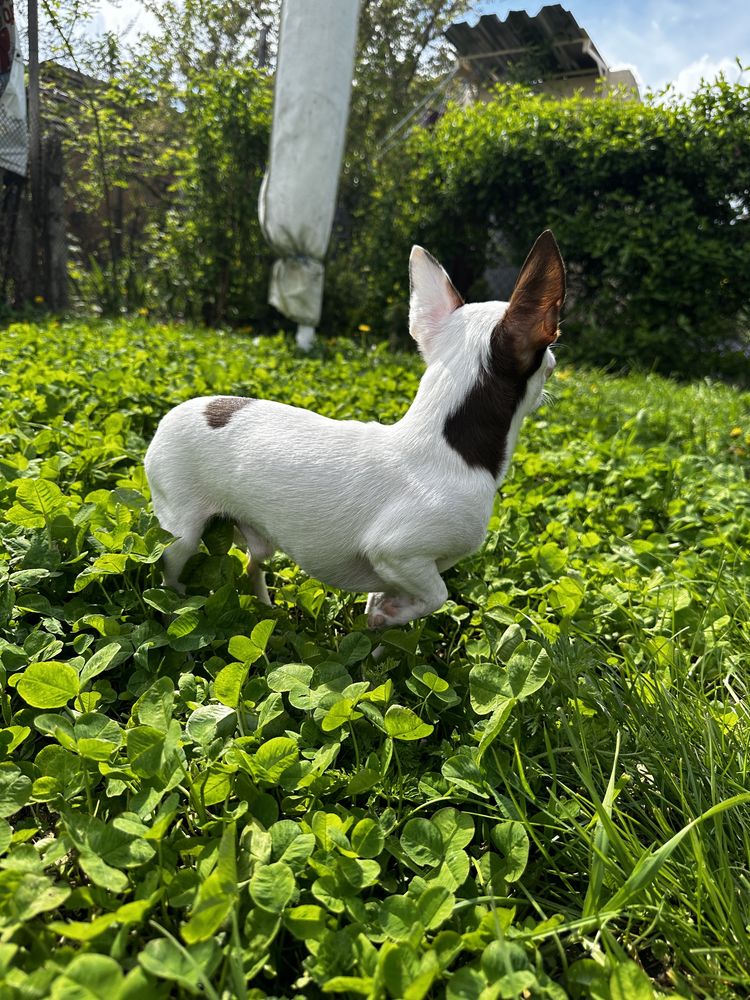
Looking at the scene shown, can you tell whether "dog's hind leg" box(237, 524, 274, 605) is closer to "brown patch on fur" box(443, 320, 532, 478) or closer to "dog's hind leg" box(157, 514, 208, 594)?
"dog's hind leg" box(157, 514, 208, 594)

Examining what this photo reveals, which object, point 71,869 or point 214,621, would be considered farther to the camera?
point 214,621

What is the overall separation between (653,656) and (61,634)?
5.30 feet

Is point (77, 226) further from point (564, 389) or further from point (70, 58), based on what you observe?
point (564, 389)

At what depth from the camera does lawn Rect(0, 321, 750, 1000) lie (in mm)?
992

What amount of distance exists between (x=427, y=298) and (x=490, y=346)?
0.27m

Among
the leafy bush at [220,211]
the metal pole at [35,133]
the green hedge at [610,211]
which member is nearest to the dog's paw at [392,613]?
the green hedge at [610,211]

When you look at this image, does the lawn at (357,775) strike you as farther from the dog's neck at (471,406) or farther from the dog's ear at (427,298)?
the dog's ear at (427,298)

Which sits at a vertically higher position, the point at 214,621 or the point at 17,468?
the point at 17,468

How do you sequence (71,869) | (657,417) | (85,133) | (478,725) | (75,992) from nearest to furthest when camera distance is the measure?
(75,992) → (71,869) → (478,725) → (657,417) → (85,133)

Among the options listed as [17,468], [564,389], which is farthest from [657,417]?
[17,468]

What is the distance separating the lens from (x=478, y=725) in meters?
1.53

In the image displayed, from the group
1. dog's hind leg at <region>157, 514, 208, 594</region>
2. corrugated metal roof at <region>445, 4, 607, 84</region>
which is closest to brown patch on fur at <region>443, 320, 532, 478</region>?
dog's hind leg at <region>157, 514, 208, 594</region>

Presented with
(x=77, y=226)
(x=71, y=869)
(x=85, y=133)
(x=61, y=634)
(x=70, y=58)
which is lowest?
(x=71, y=869)

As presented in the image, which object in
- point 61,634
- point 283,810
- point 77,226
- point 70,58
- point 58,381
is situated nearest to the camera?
point 283,810
